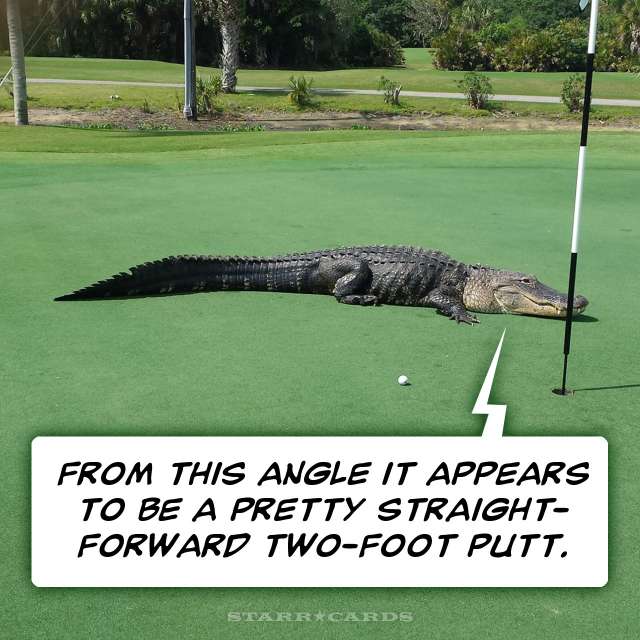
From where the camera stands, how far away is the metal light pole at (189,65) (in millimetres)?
21578

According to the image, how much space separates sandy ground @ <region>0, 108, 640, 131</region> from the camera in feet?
76.1

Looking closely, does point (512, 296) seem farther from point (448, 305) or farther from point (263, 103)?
point (263, 103)

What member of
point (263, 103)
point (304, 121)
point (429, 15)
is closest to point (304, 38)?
point (263, 103)

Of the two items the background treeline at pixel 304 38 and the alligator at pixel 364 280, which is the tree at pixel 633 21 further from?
the alligator at pixel 364 280

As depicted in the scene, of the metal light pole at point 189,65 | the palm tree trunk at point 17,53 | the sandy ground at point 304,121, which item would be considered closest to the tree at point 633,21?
the sandy ground at point 304,121

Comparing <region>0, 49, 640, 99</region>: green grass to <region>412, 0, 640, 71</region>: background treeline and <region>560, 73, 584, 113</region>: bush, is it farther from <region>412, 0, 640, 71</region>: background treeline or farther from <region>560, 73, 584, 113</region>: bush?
<region>560, 73, 584, 113</region>: bush

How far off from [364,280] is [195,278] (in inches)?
50.7

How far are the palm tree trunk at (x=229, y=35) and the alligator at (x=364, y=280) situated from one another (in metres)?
20.6

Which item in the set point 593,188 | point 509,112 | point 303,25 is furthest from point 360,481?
point 303,25

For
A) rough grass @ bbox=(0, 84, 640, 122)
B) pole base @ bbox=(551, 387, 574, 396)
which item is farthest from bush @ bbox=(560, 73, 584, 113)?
pole base @ bbox=(551, 387, 574, 396)

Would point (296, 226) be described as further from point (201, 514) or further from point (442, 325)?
point (201, 514)

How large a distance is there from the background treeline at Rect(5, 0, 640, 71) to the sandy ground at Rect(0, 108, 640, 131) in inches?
637

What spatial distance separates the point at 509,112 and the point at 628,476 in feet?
79.5

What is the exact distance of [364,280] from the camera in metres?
6.77
